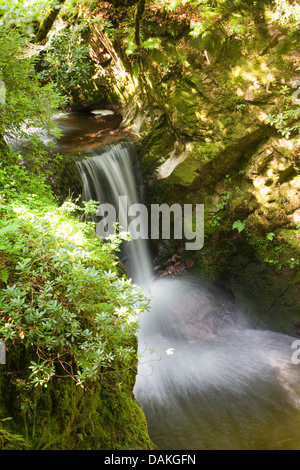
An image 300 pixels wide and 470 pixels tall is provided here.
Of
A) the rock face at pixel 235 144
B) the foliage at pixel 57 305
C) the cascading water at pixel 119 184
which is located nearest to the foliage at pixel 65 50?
the rock face at pixel 235 144

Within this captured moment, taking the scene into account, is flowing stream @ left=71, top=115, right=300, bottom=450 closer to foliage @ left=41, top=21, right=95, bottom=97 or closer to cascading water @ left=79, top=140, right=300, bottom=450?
cascading water @ left=79, top=140, right=300, bottom=450

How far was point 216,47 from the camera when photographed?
6.89m

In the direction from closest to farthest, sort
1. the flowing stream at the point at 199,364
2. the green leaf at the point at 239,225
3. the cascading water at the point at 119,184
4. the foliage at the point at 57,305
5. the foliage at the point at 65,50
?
the foliage at the point at 57,305 < the flowing stream at the point at 199,364 < the cascading water at the point at 119,184 < the foliage at the point at 65,50 < the green leaf at the point at 239,225

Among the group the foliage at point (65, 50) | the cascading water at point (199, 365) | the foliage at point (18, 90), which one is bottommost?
the cascading water at point (199, 365)

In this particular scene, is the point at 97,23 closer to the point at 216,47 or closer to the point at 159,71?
the point at 159,71

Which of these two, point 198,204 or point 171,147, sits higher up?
point 171,147

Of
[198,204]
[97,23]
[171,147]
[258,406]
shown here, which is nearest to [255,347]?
[258,406]

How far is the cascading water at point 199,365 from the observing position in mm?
4643

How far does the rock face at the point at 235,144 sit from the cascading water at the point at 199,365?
2.10ft

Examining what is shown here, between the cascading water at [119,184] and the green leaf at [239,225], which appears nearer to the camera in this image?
the cascading water at [119,184]

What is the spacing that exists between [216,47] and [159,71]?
55.3 inches

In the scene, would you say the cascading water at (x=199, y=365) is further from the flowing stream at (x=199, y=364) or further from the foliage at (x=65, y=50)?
the foliage at (x=65, y=50)

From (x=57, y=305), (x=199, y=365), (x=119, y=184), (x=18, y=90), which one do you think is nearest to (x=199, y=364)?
(x=199, y=365)

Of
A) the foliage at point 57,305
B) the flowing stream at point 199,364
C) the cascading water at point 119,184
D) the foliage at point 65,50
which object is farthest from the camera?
the foliage at point 65,50
